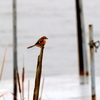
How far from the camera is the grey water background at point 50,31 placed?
11.8 ft

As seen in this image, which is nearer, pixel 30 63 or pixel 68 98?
pixel 68 98

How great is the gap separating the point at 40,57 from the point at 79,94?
1.24 m

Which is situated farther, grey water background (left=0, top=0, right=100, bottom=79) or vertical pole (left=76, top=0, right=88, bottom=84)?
grey water background (left=0, top=0, right=100, bottom=79)

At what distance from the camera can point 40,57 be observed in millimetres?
648

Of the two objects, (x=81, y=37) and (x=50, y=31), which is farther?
(x=50, y=31)

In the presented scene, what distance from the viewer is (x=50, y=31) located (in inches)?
148

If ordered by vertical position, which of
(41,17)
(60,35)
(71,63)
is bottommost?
(71,63)

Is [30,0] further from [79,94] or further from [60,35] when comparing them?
[79,94]

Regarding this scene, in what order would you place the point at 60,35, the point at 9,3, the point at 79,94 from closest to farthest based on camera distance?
1. the point at 79,94
2. the point at 9,3
3. the point at 60,35

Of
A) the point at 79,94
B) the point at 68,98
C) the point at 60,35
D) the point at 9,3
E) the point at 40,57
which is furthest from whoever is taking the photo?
the point at 60,35

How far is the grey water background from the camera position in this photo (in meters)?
3.61

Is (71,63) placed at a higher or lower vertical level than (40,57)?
lower

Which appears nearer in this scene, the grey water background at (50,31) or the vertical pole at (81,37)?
the vertical pole at (81,37)

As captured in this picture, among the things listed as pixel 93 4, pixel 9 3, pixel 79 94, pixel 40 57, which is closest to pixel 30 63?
pixel 9 3
